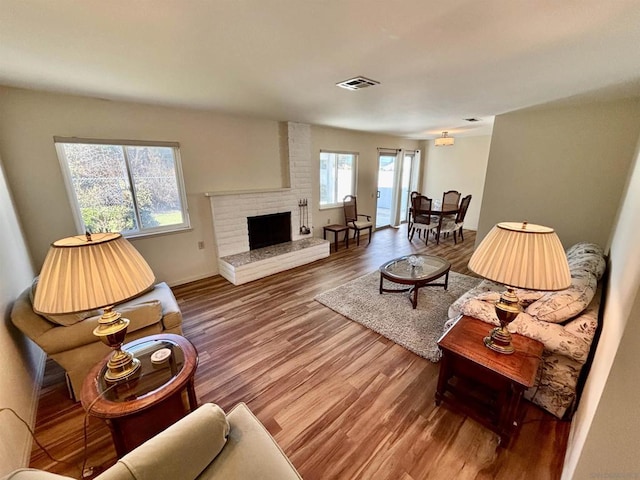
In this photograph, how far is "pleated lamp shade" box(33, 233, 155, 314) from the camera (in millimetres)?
1065

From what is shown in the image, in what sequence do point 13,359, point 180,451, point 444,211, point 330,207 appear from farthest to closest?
point 330,207 → point 444,211 → point 13,359 → point 180,451

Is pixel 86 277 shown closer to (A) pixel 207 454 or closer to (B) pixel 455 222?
(A) pixel 207 454

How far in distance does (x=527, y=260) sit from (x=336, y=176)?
14.9 ft

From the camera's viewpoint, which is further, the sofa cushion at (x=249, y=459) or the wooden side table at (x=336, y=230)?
the wooden side table at (x=336, y=230)

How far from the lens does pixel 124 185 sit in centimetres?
312

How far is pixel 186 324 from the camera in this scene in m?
2.76

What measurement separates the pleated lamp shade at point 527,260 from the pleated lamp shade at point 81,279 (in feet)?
5.91

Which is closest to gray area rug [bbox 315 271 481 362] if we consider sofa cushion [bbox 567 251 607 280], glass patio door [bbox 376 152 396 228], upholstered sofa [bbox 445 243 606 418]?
upholstered sofa [bbox 445 243 606 418]

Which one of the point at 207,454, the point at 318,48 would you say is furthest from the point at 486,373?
the point at 318,48

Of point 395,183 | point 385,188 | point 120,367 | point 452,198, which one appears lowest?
point 120,367

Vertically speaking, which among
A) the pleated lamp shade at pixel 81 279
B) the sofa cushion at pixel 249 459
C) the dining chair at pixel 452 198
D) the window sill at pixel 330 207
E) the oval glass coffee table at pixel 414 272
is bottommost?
the oval glass coffee table at pixel 414 272

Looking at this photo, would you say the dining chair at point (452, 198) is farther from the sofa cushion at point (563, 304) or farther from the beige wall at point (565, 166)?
the sofa cushion at point (563, 304)

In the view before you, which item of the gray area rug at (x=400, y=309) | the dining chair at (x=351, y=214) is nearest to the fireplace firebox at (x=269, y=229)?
the dining chair at (x=351, y=214)

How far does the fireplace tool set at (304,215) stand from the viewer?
4756 millimetres
